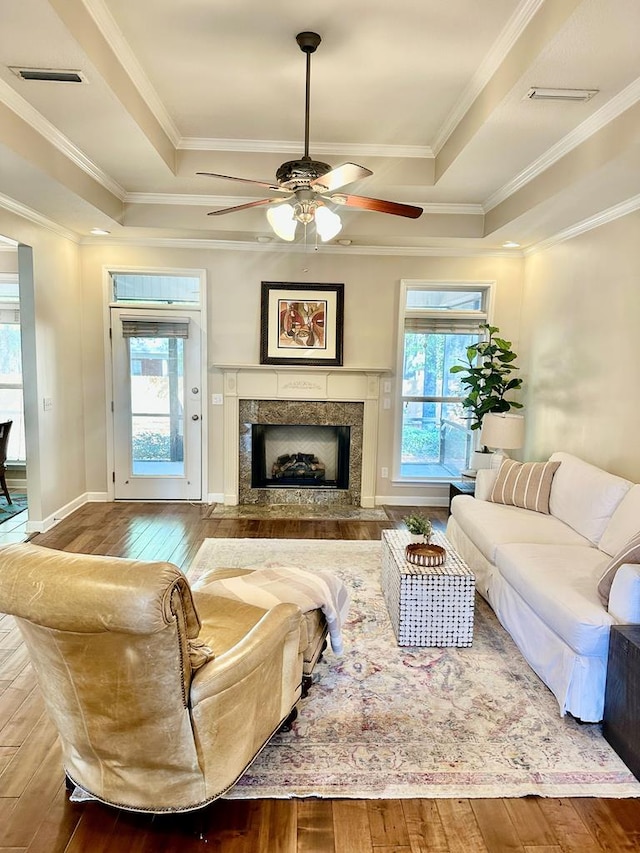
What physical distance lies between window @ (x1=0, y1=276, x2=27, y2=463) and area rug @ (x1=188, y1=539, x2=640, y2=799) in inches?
202

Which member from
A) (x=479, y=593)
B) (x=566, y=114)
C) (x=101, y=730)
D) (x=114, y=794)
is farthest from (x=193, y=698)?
(x=566, y=114)

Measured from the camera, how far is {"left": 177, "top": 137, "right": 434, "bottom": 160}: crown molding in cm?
405

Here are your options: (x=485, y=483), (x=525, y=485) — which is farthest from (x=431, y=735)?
(x=485, y=483)

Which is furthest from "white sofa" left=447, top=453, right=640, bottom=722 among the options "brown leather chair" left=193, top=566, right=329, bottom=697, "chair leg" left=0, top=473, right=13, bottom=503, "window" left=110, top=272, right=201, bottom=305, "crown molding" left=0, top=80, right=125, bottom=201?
"chair leg" left=0, top=473, right=13, bottom=503

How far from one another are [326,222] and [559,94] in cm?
132

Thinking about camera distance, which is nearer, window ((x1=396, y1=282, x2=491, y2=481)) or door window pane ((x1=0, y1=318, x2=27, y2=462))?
window ((x1=396, y1=282, x2=491, y2=481))

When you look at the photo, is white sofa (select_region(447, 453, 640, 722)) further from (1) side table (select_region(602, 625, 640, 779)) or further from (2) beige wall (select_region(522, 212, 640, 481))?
(2) beige wall (select_region(522, 212, 640, 481))

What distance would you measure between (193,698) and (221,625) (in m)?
0.61

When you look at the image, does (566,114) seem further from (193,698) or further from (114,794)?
(114,794)

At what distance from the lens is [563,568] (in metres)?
2.88

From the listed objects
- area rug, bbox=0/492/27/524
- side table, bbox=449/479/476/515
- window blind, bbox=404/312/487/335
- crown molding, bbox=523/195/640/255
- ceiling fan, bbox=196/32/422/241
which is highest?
crown molding, bbox=523/195/640/255

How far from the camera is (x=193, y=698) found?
162 centimetres

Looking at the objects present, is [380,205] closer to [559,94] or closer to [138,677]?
[559,94]

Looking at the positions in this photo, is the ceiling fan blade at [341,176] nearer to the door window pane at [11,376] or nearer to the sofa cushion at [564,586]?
the sofa cushion at [564,586]
